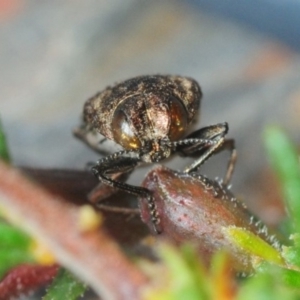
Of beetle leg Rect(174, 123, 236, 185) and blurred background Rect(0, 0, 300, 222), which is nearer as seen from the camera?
beetle leg Rect(174, 123, 236, 185)

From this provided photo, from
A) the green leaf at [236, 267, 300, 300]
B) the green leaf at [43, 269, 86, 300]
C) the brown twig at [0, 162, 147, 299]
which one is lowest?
the green leaf at [43, 269, 86, 300]

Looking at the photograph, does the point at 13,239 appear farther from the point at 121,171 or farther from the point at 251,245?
the point at 121,171

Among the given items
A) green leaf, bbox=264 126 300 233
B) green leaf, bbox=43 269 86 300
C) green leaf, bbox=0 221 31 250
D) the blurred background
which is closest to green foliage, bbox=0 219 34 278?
green leaf, bbox=0 221 31 250

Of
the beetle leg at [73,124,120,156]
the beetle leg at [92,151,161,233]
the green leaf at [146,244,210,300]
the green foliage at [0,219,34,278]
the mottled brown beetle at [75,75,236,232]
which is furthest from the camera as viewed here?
the beetle leg at [73,124,120,156]

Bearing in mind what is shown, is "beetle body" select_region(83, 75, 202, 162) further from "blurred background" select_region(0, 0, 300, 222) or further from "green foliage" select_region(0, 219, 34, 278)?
"blurred background" select_region(0, 0, 300, 222)

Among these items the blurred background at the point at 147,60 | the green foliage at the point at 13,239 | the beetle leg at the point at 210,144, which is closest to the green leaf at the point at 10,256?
the green foliage at the point at 13,239

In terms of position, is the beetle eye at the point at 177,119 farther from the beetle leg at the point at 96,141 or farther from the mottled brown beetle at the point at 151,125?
the beetle leg at the point at 96,141

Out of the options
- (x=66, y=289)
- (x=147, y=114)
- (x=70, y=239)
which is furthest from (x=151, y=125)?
(x=70, y=239)

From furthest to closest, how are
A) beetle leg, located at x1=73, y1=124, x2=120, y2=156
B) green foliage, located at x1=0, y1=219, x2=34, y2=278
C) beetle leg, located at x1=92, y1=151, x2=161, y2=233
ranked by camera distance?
beetle leg, located at x1=73, y1=124, x2=120, y2=156 < beetle leg, located at x1=92, y1=151, x2=161, y2=233 < green foliage, located at x1=0, y1=219, x2=34, y2=278
